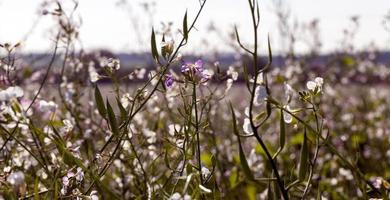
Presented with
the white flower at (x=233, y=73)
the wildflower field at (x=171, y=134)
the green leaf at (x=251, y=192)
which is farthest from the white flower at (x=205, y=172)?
the green leaf at (x=251, y=192)

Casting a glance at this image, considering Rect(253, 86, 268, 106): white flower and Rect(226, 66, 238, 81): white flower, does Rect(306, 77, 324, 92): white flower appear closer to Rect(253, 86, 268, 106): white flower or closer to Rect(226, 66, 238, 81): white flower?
Rect(253, 86, 268, 106): white flower

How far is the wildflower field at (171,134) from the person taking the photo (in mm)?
1419

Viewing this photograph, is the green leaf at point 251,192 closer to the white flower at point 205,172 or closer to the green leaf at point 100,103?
the white flower at point 205,172

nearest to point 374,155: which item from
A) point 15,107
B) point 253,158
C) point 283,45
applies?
point 283,45

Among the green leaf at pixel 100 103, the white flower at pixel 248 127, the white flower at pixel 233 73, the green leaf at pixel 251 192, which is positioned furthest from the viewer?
the green leaf at pixel 251 192

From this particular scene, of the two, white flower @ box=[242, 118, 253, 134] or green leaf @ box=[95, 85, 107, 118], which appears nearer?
white flower @ box=[242, 118, 253, 134]

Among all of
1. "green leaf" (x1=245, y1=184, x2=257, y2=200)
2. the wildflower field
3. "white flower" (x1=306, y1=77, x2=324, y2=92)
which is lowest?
"green leaf" (x1=245, y1=184, x2=257, y2=200)

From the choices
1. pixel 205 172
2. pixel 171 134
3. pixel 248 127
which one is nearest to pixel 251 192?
pixel 171 134

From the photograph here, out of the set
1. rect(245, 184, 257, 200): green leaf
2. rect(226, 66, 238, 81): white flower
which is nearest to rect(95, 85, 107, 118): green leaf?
rect(226, 66, 238, 81): white flower

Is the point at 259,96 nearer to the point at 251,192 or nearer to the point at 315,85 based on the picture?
the point at 315,85

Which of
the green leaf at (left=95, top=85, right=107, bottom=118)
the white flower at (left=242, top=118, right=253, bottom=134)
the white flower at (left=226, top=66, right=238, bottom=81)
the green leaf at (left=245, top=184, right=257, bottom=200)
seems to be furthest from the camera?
the green leaf at (left=245, top=184, right=257, bottom=200)

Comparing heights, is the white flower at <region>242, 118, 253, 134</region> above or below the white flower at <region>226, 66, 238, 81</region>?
above

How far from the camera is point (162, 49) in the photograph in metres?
1.55

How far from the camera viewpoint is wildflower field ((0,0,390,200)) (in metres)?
1.42
